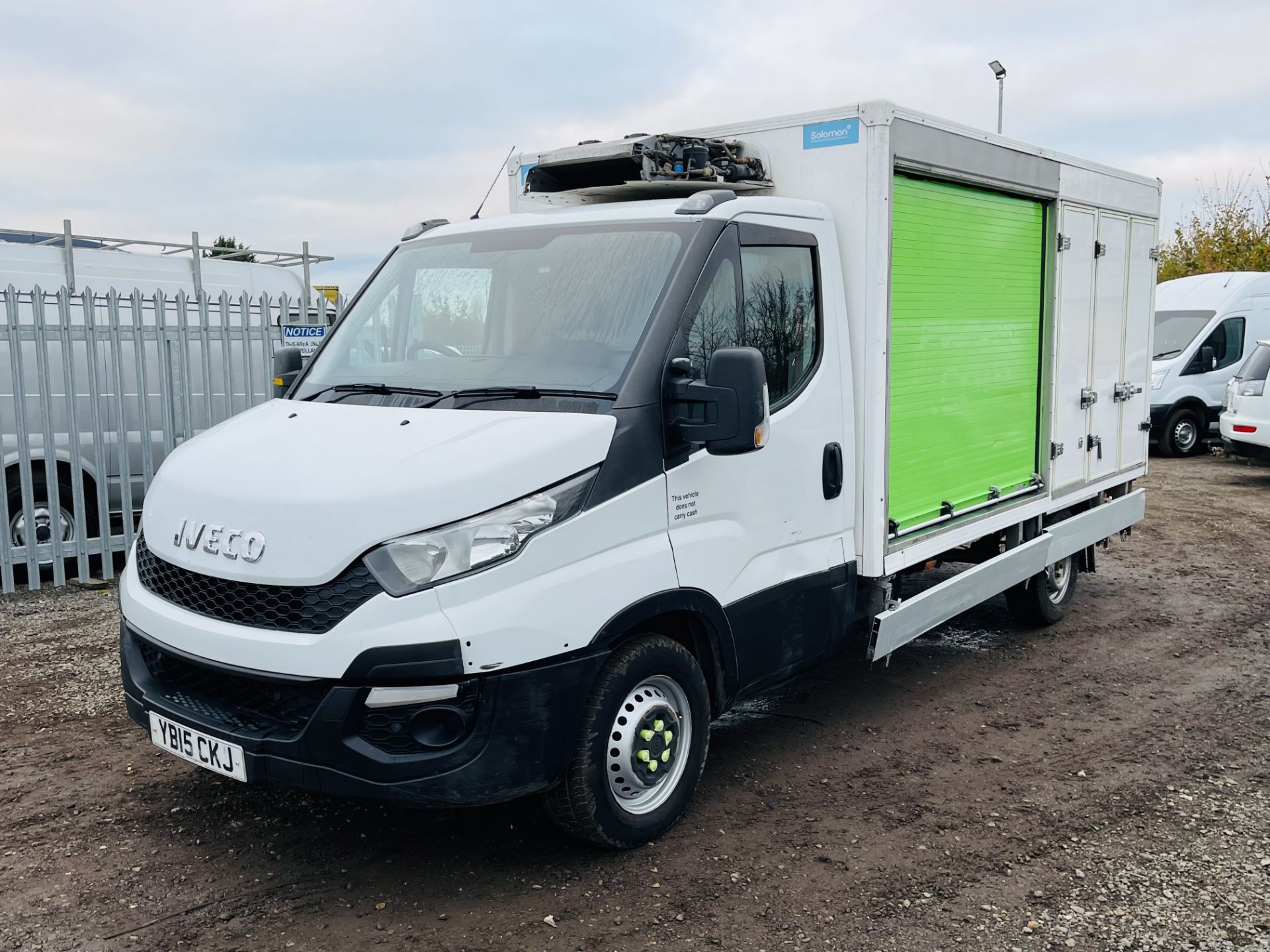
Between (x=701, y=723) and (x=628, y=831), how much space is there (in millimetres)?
490

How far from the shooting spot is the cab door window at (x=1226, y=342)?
685 inches

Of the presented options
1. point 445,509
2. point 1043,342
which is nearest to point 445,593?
point 445,509

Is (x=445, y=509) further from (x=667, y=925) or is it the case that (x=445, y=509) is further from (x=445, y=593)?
(x=667, y=925)

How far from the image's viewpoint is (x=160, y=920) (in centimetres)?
360

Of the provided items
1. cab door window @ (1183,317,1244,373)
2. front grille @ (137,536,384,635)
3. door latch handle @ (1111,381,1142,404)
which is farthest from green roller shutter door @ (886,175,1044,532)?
cab door window @ (1183,317,1244,373)

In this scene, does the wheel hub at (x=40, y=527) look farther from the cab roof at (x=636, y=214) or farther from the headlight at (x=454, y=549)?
the headlight at (x=454, y=549)

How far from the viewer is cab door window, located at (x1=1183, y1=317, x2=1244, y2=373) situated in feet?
57.1

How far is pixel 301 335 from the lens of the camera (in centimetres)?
914

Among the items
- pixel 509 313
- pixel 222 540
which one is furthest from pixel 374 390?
pixel 222 540

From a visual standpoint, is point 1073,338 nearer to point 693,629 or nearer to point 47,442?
point 693,629

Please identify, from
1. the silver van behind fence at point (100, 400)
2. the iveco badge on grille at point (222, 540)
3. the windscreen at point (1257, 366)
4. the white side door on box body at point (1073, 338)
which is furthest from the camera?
the windscreen at point (1257, 366)

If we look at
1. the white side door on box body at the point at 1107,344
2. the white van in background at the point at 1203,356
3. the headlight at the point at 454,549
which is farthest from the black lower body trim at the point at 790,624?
the white van in background at the point at 1203,356

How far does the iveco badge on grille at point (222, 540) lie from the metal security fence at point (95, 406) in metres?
5.11

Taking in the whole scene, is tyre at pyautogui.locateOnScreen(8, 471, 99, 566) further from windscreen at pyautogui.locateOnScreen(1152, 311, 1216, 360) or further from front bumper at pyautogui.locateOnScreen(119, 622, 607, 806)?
windscreen at pyautogui.locateOnScreen(1152, 311, 1216, 360)
